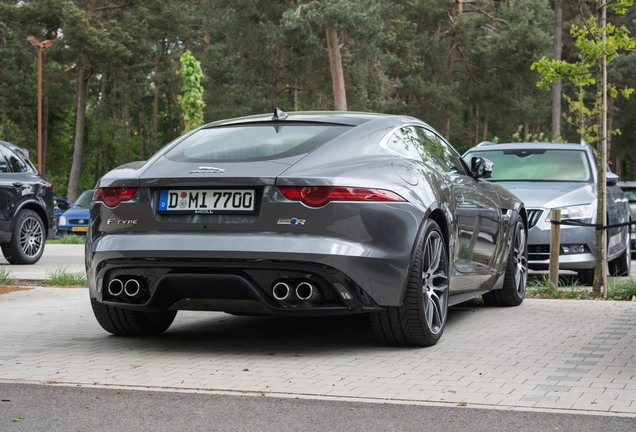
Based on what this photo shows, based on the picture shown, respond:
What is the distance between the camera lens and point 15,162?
14852 millimetres

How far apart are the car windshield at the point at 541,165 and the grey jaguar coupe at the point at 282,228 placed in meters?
5.63

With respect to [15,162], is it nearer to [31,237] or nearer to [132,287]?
[31,237]

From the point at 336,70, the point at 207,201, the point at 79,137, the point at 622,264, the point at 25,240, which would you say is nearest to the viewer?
the point at 207,201

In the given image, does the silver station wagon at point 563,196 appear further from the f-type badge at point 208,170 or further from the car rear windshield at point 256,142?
the f-type badge at point 208,170

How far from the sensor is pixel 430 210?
6.49 metres

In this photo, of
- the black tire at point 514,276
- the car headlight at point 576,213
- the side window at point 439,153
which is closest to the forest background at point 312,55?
the car headlight at point 576,213

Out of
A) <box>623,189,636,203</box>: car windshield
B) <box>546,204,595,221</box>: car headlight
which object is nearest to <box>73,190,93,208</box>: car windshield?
<box>623,189,636,203</box>: car windshield

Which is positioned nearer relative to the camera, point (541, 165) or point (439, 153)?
point (439, 153)

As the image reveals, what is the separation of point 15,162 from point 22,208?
0.70 metres

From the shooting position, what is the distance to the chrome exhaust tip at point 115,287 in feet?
20.6

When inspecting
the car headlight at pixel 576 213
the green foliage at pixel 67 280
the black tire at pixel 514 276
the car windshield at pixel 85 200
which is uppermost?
the car headlight at pixel 576 213

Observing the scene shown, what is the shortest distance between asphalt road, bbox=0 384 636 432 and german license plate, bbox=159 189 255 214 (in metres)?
1.34

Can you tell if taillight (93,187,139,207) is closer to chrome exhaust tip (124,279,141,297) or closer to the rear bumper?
the rear bumper

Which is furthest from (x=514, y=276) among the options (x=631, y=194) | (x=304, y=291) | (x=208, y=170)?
(x=631, y=194)
